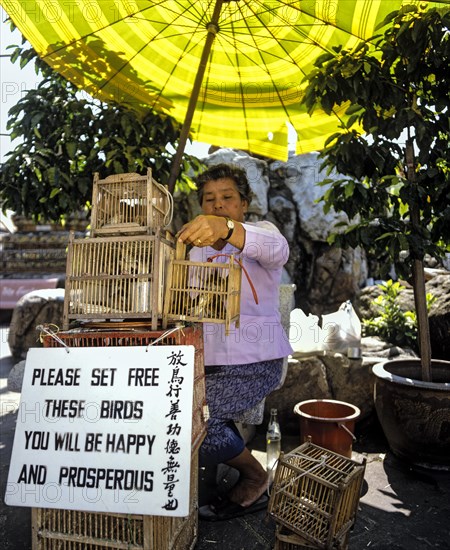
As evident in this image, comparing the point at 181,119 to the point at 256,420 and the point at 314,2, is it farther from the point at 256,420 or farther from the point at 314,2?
the point at 256,420

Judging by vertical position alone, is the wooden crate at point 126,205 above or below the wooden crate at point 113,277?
above

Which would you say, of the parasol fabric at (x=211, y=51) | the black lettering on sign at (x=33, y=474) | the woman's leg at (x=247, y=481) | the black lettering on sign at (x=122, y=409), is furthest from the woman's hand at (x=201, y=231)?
the parasol fabric at (x=211, y=51)

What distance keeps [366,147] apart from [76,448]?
273 centimetres

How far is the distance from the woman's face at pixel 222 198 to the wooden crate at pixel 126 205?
580 millimetres

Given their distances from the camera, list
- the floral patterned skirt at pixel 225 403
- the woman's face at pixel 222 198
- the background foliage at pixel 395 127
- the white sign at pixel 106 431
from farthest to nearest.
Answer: the background foliage at pixel 395 127 < the woman's face at pixel 222 198 < the floral patterned skirt at pixel 225 403 < the white sign at pixel 106 431

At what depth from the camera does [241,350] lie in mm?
2486

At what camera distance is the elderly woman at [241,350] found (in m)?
2.46

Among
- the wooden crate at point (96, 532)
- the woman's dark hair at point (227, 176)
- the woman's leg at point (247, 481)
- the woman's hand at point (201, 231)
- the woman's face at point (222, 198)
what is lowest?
the woman's leg at point (247, 481)

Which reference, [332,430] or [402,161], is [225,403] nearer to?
[332,430]

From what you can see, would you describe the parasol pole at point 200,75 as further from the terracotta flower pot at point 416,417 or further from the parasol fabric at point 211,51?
the terracotta flower pot at point 416,417

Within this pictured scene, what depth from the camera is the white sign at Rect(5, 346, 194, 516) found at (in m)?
1.66

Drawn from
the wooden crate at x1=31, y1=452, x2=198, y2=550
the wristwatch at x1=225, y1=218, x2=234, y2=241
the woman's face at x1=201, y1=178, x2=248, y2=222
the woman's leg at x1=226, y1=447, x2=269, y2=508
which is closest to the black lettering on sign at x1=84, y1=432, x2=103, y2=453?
the wooden crate at x1=31, y1=452, x2=198, y2=550

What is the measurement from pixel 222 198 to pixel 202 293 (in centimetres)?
89

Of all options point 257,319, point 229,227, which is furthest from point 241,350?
point 229,227
